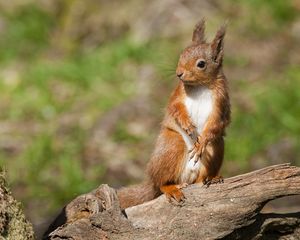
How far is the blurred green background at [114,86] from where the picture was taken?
25.2 feet

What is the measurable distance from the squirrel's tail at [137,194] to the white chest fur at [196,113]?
22cm

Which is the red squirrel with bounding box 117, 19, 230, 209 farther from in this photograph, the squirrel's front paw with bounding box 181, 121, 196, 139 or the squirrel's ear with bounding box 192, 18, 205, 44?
the squirrel's ear with bounding box 192, 18, 205, 44

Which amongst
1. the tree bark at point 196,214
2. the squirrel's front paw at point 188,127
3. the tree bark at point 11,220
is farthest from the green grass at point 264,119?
the tree bark at point 11,220

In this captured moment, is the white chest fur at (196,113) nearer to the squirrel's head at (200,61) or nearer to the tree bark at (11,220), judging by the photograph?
the squirrel's head at (200,61)

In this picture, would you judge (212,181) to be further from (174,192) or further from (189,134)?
(189,134)

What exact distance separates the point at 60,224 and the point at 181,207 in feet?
2.35

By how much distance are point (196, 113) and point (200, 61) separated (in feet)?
1.21

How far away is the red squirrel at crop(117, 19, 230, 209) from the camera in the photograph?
5051 mm

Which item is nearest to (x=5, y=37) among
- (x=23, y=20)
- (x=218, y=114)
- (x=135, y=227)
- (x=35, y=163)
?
(x=23, y=20)

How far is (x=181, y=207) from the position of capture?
14.6 feet

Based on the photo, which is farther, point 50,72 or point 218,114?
point 50,72

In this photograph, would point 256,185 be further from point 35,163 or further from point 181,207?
point 35,163

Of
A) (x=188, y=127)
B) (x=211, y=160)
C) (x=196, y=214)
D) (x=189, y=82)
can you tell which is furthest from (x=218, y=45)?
(x=196, y=214)

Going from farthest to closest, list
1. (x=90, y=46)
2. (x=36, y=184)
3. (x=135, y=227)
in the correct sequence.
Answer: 1. (x=90, y=46)
2. (x=36, y=184)
3. (x=135, y=227)
